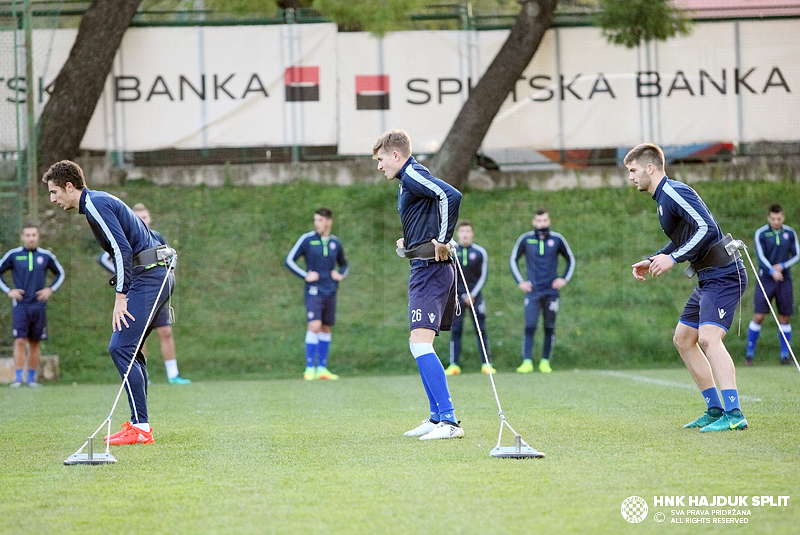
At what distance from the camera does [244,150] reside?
1892 centimetres

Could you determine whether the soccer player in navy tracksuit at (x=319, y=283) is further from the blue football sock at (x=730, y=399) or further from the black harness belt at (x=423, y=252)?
the blue football sock at (x=730, y=399)

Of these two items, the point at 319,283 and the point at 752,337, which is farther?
the point at 752,337

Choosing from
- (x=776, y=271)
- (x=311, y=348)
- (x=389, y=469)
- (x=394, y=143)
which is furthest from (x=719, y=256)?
(x=776, y=271)

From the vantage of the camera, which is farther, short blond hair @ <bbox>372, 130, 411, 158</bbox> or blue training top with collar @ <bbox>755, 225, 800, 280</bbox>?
blue training top with collar @ <bbox>755, 225, 800, 280</bbox>

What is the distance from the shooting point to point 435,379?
284 inches

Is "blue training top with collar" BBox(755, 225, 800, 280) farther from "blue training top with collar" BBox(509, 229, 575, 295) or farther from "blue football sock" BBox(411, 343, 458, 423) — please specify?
"blue football sock" BBox(411, 343, 458, 423)

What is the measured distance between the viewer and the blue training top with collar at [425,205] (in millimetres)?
7145

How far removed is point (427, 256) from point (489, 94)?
11114 mm

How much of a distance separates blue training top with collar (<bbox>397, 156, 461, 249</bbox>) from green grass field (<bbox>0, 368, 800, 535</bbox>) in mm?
1561

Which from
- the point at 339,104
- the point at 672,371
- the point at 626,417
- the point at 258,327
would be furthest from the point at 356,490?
the point at 339,104

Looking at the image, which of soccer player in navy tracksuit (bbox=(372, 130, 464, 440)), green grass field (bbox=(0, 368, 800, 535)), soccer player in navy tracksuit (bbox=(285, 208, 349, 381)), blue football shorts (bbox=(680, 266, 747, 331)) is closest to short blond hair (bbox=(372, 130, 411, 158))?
soccer player in navy tracksuit (bbox=(372, 130, 464, 440))

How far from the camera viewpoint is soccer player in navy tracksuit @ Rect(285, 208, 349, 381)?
1444cm

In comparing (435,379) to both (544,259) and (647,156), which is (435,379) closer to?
(647,156)

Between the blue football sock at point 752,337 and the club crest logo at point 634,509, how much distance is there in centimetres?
1124
